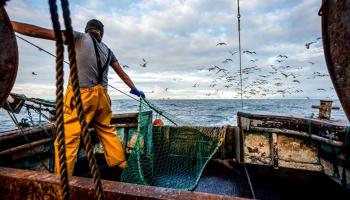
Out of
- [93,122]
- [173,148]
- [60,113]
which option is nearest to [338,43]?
[60,113]

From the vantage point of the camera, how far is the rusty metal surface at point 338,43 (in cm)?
81

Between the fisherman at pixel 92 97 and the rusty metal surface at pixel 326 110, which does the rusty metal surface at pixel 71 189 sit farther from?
the rusty metal surface at pixel 326 110

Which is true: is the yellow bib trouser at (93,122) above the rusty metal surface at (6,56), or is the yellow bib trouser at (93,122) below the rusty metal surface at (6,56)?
below

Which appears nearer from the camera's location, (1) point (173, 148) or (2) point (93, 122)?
(2) point (93, 122)

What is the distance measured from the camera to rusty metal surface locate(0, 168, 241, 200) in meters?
1.30

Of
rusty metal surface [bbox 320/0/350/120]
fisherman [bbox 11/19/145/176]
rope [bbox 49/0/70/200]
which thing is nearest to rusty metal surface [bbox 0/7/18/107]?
rope [bbox 49/0/70/200]

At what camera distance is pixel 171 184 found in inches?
141

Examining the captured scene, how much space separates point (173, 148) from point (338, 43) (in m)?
4.15

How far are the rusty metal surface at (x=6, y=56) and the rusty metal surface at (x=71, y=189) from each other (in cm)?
56

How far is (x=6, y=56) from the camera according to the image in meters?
1.24

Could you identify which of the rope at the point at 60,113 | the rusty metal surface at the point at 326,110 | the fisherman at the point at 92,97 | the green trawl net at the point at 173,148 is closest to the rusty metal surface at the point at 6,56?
the rope at the point at 60,113

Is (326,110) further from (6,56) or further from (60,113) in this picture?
(6,56)

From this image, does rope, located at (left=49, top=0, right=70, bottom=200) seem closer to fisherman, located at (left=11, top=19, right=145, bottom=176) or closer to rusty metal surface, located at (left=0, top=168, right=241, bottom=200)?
rusty metal surface, located at (left=0, top=168, right=241, bottom=200)

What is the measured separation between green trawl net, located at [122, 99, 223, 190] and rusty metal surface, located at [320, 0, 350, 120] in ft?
9.65
